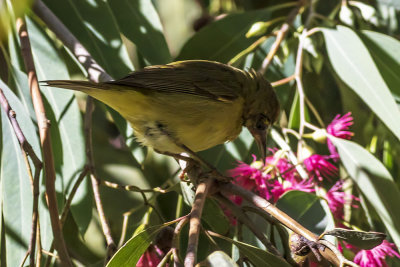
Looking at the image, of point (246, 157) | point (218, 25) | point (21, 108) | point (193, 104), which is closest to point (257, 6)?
point (218, 25)

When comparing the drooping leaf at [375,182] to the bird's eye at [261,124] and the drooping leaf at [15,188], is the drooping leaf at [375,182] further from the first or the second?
the drooping leaf at [15,188]

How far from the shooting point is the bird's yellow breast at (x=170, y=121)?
8.52 feet

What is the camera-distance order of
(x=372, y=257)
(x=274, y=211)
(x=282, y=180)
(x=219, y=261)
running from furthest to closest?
(x=282, y=180) → (x=372, y=257) → (x=274, y=211) → (x=219, y=261)

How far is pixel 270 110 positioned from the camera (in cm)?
290

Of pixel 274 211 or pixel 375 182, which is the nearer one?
pixel 274 211

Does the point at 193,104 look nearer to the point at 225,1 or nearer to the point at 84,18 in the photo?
the point at 84,18

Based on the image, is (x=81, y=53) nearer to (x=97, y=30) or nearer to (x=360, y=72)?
(x=97, y=30)

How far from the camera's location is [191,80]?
2740 millimetres

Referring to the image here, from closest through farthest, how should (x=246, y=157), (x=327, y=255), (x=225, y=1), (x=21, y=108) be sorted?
(x=327, y=255) < (x=21, y=108) < (x=246, y=157) < (x=225, y=1)

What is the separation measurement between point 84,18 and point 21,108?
68cm

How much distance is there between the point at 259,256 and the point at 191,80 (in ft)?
3.42

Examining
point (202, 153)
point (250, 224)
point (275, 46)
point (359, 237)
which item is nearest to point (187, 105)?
point (202, 153)

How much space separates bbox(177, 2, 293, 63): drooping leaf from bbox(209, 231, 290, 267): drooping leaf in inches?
59.4

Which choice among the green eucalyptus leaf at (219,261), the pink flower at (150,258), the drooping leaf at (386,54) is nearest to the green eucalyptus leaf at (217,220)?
the pink flower at (150,258)
